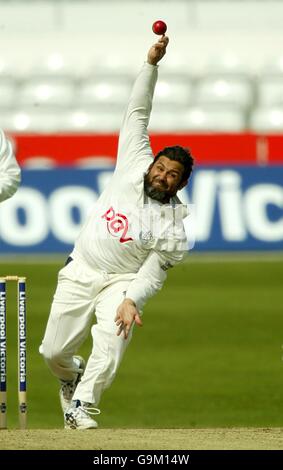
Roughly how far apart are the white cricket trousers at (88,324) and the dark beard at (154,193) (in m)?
Answer: 0.47

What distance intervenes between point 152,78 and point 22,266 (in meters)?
8.35

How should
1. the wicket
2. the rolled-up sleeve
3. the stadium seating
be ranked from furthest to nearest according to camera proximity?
the stadium seating < the wicket < the rolled-up sleeve

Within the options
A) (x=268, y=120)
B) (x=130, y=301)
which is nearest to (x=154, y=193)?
(x=130, y=301)

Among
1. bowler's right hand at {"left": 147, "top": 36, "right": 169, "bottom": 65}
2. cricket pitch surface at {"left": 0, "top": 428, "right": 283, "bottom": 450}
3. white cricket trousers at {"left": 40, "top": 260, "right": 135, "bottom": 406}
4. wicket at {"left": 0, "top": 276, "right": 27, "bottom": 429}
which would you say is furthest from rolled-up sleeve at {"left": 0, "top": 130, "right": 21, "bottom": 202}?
cricket pitch surface at {"left": 0, "top": 428, "right": 283, "bottom": 450}

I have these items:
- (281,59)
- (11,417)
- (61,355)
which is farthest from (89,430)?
(281,59)

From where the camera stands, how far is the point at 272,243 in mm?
16156

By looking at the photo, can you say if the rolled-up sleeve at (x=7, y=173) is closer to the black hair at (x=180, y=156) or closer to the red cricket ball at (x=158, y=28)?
the black hair at (x=180, y=156)

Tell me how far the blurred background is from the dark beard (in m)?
2.37

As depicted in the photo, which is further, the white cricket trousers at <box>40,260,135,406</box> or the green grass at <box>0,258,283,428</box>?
the green grass at <box>0,258,283,428</box>

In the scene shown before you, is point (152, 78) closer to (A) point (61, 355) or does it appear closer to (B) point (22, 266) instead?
(A) point (61, 355)

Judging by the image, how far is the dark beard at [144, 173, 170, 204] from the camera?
7.27m

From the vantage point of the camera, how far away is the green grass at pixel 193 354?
9.81 m

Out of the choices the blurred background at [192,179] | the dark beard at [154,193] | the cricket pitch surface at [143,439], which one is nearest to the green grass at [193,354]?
the blurred background at [192,179]

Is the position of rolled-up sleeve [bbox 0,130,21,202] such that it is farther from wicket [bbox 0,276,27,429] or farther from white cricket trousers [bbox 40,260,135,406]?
white cricket trousers [bbox 40,260,135,406]
